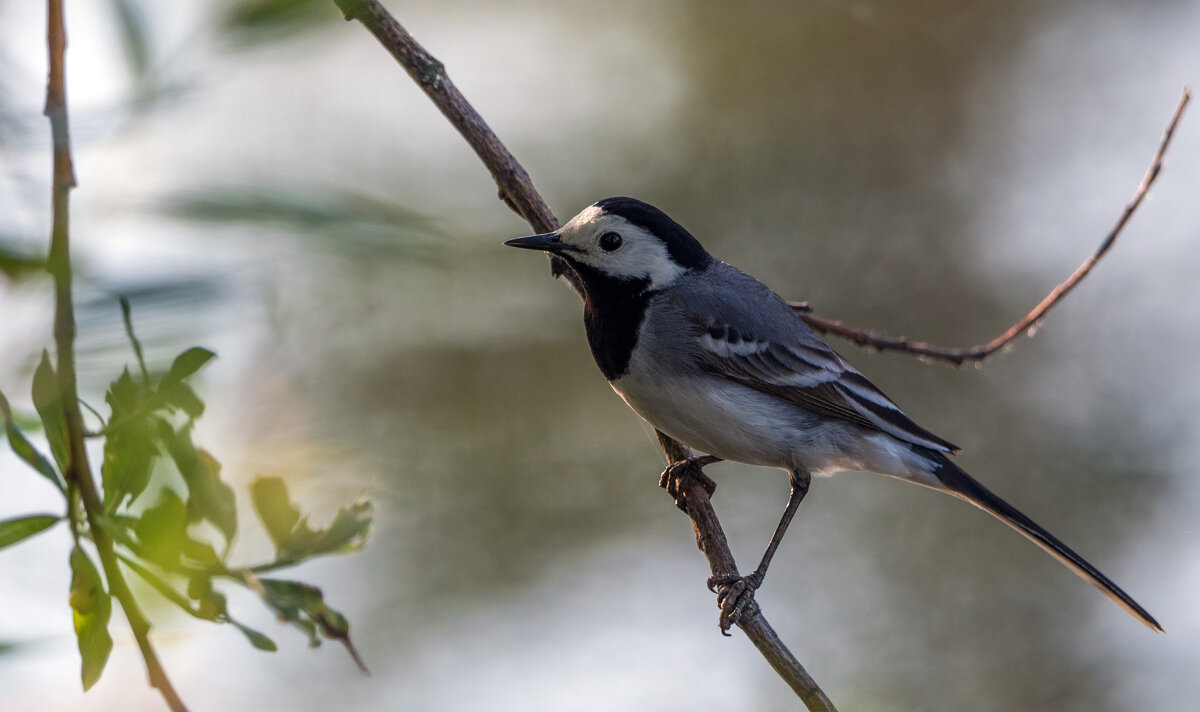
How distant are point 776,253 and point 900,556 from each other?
1.32 metres

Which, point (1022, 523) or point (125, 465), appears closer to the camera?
point (125, 465)

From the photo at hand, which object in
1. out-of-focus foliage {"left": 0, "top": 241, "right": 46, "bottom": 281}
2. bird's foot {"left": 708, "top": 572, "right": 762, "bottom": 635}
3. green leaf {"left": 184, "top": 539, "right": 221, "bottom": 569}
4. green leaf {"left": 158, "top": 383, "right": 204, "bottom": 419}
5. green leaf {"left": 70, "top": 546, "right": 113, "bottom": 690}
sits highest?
bird's foot {"left": 708, "top": 572, "right": 762, "bottom": 635}

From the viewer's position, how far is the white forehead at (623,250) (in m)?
1.64

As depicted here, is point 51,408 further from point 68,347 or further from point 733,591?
point 733,591

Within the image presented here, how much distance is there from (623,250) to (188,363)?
1389 millimetres

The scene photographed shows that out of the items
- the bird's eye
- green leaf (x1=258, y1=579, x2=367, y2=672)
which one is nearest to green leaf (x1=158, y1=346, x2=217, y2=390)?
green leaf (x1=258, y1=579, x2=367, y2=672)

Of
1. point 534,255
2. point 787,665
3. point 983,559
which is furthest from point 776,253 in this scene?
point 787,665

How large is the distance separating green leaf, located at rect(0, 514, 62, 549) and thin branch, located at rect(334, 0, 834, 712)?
762 mm

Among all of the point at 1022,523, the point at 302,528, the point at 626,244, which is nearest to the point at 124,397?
the point at 302,528

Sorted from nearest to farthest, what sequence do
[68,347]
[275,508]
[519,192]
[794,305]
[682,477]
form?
[68,347] < [275,508] < [519,192] < [682,477] < [794,305]

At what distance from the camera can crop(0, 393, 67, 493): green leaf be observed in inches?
13.9

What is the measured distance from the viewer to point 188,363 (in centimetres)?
35

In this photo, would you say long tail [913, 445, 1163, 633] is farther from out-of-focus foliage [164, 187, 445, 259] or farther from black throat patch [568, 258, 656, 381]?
out-of-focus foliage [164, 187, 445, 259]

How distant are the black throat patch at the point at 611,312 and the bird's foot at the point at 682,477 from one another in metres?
0.19
